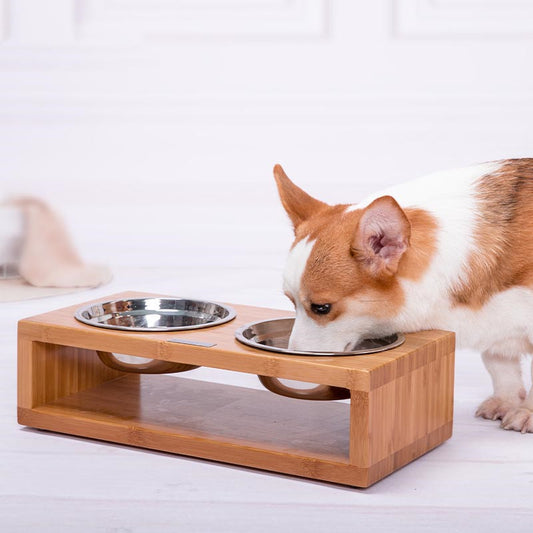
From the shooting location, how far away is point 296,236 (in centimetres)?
213

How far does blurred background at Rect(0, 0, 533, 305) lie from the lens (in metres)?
4.54

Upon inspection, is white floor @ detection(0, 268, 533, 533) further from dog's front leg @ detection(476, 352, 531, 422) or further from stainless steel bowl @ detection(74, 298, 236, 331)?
stainless steel bowl @ detection(74, 298, 236, 331)

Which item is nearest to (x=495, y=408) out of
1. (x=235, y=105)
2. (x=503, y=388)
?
(x=503, y=388)

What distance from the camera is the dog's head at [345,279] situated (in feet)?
6.43

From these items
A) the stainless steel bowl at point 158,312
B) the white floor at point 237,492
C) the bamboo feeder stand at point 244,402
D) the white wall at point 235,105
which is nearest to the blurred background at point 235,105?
the white wall at point 235,105

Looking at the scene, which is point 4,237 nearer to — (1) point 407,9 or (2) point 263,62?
(2) point 263,62

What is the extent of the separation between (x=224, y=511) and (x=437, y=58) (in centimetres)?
317

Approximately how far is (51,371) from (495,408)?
0.95 m

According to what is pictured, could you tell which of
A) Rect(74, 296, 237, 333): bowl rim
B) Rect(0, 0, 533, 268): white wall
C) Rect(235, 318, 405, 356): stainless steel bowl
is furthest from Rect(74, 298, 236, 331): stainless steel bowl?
Rect(0, 0, 533, 268): white wall

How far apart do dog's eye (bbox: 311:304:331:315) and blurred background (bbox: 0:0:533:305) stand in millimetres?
2478

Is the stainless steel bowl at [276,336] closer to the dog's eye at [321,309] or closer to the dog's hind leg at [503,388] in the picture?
the dog's eye at [321,309]

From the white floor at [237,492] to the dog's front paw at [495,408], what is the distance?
0.08 meters

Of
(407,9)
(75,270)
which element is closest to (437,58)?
(407,9)

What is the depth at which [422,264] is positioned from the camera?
203 cm
